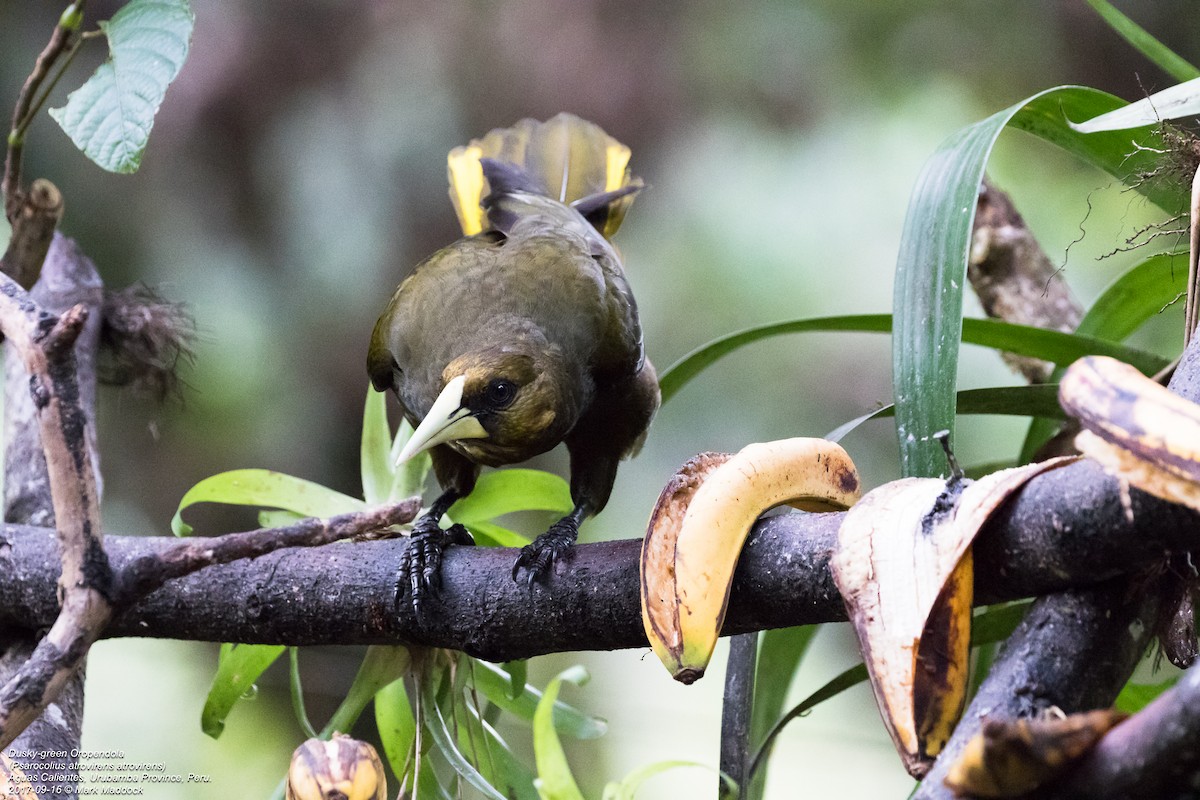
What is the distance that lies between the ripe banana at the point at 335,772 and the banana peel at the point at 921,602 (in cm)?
41

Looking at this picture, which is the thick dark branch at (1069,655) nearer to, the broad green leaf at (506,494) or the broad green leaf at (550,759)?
the broad green leaf at (550,759)

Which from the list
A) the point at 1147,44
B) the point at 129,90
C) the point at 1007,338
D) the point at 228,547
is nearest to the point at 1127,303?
the point at 1007,338

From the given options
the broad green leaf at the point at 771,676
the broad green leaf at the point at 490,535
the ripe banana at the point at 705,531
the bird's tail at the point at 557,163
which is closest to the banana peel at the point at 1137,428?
the ripe banana at the point at 705,531

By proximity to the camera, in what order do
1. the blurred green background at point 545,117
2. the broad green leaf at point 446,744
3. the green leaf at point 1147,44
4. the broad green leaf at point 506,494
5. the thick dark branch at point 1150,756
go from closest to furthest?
the thick dark branch at point 1150,756, the broad green leaf at point 446,744, the green leaf at point 1147,44, the broad green leaf at point 506,494, the blurred green background at point 545,117

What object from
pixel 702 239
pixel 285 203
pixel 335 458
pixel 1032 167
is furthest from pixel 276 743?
pixel 1032 167

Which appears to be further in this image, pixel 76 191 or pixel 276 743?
pixel 76 191

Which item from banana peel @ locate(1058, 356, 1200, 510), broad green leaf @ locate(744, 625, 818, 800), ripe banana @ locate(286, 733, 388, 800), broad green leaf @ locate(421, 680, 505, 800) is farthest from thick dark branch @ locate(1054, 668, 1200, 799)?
broad green leaf @ locate(744, 625, 818, 800)

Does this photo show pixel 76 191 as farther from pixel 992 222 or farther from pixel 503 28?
pixel 992 222

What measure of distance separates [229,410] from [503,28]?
119cm

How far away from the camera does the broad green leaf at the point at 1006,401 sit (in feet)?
3.67

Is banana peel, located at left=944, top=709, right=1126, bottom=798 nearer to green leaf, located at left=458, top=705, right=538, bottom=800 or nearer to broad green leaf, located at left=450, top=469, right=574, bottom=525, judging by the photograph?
green leaf, located at left=458, top=705, right=538, bottom=800

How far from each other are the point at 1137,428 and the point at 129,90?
103 cm

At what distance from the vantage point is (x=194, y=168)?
2.41 metres

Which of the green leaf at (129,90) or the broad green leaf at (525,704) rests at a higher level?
the green leaf at (129,90)
